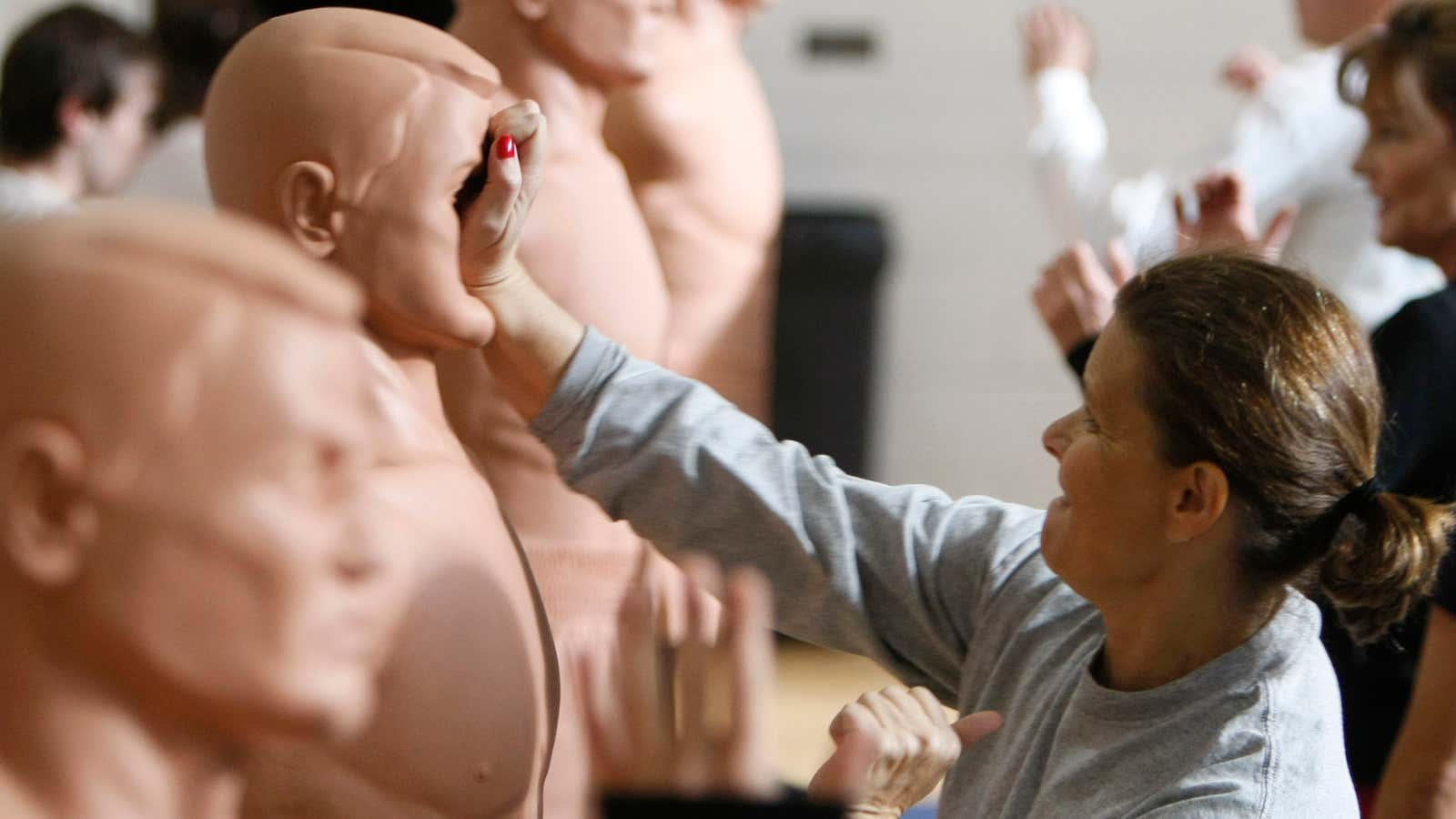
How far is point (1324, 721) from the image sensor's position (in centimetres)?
127

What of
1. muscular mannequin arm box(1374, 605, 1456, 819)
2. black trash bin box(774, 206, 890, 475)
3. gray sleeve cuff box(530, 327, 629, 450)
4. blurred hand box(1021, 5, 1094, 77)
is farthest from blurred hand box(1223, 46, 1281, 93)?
gray sleeve cuff box(530, 327, 629, 450)

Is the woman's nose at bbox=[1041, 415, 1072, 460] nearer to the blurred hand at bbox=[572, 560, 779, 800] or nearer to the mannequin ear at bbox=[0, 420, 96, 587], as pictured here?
the blurred hand at bbox=[572, 560, 779, 800]

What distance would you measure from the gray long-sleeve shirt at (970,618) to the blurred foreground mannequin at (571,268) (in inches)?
8.5

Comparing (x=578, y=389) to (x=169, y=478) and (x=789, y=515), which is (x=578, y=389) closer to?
(x=789, y=515)

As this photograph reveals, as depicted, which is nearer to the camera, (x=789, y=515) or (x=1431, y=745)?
(x=789, y=515)

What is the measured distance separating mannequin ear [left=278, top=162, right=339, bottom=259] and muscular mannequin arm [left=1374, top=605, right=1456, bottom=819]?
1128 millimetres

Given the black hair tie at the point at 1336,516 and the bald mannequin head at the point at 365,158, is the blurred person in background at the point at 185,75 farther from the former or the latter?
the black hair tie at the point at 1336,516

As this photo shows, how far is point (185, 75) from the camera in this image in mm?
4133

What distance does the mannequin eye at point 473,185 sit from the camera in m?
1.31

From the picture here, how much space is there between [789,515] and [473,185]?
1.23ft

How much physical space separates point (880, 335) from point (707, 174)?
2.51 metres

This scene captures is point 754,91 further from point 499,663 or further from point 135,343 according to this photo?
point 135,343

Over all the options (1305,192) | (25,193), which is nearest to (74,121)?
(25,193)

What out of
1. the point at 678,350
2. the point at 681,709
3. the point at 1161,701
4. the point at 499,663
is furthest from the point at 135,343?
the point at 678,350
